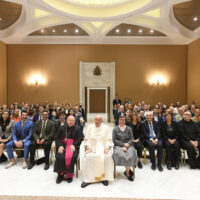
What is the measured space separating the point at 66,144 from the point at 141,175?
6.16 feet

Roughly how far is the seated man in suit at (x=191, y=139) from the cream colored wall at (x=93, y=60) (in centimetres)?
693

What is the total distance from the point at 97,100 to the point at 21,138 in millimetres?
14715

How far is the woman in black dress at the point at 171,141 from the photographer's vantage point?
416cm

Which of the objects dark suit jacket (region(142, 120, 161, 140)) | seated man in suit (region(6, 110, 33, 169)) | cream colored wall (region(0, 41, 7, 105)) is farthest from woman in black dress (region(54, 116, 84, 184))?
cream colored wall (region(0, 41, 7, 105))

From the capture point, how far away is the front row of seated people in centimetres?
351

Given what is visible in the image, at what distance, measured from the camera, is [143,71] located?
1124 centimetres

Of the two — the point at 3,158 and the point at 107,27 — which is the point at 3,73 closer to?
the point at 107,27

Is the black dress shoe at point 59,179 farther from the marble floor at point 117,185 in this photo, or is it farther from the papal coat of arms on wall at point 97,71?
the papal coat of arms on wall at point 97,71

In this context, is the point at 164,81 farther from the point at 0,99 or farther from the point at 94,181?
the point at 0,99

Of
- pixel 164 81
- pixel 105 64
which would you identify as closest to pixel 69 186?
pixel 105 64

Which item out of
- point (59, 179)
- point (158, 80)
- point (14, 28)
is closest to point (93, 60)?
point (158, 80)

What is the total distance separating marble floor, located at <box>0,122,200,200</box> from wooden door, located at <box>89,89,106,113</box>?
15.0 meters

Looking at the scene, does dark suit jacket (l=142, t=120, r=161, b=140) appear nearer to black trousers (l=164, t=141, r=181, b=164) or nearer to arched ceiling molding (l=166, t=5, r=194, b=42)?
black trousers (l=164, t=141, r=181, b=164)

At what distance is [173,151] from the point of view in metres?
4.25
